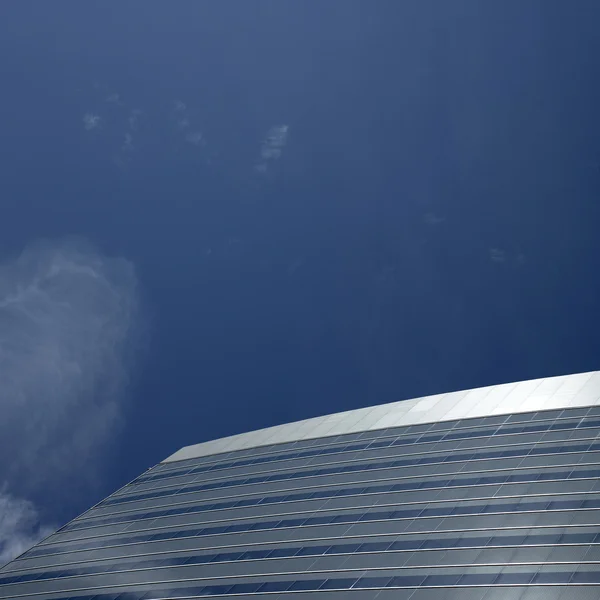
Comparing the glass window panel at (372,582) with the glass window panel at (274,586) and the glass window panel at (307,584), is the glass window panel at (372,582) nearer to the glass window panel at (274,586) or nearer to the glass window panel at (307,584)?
the glass window panel at (307,584)

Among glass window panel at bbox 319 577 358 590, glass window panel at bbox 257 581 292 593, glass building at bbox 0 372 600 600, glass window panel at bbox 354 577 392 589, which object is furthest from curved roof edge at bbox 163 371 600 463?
glass window panel at bbox 257 581 292 593

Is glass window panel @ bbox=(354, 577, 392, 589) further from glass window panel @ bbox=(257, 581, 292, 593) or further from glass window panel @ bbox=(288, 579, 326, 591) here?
glass window panel @ bbox=(257, 581, 292, 593)

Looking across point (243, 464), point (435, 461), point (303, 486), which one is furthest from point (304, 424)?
point (435, 461)

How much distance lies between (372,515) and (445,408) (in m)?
16.9

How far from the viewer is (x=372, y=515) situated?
5428 cm

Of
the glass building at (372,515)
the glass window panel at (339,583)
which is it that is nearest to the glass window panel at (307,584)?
the glass building at (372,515)

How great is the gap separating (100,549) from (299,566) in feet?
61.3

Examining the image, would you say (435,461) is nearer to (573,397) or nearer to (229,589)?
(573,397)

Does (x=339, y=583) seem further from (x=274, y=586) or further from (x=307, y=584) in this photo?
(x=274, y=586)

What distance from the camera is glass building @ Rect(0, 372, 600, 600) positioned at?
146 feet

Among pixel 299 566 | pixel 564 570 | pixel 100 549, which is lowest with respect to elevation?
pixel 564 570

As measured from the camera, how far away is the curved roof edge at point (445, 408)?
63500 mm

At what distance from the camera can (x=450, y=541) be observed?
4750 centimetres

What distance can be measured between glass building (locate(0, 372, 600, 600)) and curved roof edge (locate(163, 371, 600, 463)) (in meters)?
0.18
